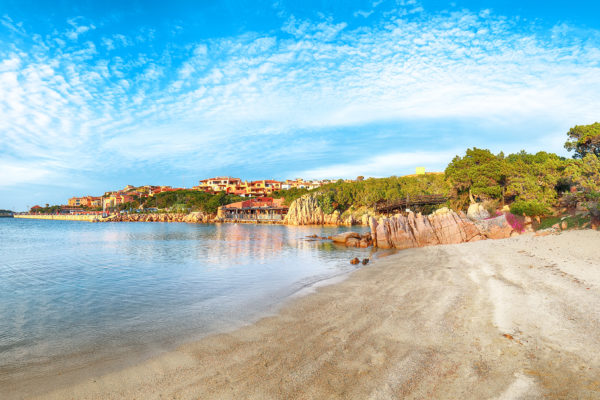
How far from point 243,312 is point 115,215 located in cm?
14738

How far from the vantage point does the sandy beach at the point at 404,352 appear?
4.20 metres

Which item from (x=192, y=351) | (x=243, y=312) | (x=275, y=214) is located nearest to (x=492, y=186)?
(x=243, y=312)

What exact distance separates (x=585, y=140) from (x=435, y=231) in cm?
1693

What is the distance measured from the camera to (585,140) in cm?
2789

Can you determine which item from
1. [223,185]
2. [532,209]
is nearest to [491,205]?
[532,209]

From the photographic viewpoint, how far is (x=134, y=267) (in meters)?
18.2

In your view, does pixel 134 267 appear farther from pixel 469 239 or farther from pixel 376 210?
pixel 376 210

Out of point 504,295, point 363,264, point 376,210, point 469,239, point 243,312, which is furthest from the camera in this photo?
point 376,210

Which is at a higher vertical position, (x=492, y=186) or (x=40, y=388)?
(x=492, y=186)

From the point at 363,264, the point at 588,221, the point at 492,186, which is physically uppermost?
the point at 492,186

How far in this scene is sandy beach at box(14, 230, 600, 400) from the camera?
4.20 metres

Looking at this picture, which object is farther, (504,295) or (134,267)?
(134,267)

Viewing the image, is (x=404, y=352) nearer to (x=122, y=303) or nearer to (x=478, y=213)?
(x=122, y=303)

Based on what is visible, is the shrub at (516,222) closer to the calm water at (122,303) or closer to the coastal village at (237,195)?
the calm water at (122,303)
